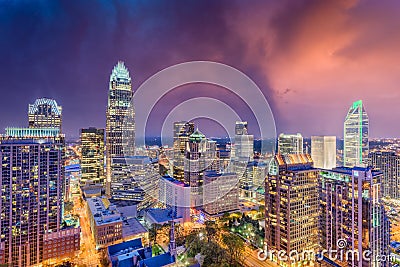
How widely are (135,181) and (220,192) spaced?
8322 millimetres

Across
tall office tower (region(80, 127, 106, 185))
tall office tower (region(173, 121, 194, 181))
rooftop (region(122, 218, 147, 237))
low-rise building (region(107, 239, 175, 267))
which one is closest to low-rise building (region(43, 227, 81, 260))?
rooftop (region(122, 218, 147, 237))

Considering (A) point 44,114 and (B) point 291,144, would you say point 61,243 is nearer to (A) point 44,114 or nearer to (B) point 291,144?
(A) point 44,114

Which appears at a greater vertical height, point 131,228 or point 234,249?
point 234,249

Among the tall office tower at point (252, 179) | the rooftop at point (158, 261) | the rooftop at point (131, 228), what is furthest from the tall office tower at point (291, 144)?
the rooftop at point (158, 261)

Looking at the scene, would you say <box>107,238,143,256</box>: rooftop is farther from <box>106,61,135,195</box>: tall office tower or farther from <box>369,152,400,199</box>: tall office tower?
<box>369,152,400,199</box>: tall office tower

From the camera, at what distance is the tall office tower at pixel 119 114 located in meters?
25.2

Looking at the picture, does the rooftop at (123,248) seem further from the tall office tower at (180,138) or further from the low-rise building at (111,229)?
the tall office tower at (180,138)

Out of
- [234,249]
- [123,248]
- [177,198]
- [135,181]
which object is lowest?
[234,249]

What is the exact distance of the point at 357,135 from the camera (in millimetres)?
22172

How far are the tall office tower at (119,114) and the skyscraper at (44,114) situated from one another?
7368 millimetres

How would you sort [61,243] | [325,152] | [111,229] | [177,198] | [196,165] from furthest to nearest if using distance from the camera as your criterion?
[325,152] → [196,165] → [177,198] → [111,229] → [61,243]

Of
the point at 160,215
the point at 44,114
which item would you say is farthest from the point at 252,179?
the point at 44,114

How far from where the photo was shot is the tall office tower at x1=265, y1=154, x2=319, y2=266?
10.2m

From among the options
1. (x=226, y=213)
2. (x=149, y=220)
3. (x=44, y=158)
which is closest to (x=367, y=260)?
(x=226, y=213)
